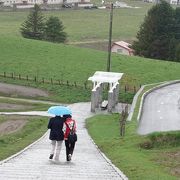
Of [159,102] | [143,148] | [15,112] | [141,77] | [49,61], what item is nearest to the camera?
[143,148]

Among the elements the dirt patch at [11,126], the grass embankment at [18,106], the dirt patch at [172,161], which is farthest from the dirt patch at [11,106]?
the dirt patch at [172,161]

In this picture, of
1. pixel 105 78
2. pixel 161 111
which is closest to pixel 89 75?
pixel 105 78

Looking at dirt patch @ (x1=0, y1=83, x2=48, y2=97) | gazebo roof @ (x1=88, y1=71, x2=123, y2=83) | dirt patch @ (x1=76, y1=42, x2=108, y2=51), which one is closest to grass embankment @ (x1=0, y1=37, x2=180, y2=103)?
dirt patch @ (x1=0, y1=83, x2=48, y2=97)

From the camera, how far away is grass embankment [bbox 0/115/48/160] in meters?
20.2

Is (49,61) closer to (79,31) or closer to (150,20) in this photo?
(150,20)

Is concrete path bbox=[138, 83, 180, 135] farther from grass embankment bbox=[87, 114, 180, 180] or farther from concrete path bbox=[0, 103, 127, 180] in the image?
concrete path bbox=[0, 103, 127, 180]

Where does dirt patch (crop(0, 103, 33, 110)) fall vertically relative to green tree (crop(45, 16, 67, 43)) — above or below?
below

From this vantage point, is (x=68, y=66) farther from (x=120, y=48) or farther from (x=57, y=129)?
(x=57, y=129)

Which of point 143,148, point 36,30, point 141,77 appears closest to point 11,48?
point 141,77

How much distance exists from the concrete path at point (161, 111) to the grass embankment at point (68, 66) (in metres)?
2.54

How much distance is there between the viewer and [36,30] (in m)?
84.8

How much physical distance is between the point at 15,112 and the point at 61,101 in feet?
23.8

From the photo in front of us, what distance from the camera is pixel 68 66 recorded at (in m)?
56.9

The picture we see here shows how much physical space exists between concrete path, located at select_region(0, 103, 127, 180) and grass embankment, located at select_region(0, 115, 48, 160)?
2.55 ft
